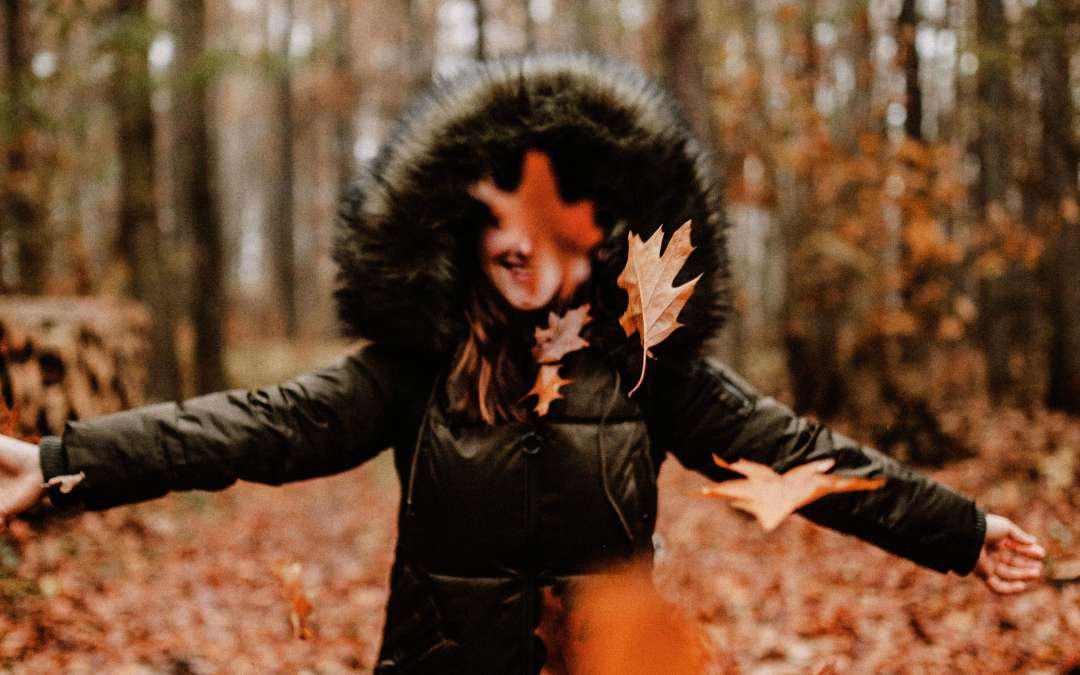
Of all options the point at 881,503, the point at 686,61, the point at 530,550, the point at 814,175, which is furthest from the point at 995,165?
the point at 530,550

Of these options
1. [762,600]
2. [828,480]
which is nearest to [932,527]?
[828,480]

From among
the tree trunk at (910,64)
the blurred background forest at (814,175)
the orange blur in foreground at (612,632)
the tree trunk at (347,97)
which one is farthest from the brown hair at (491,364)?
the tree trunk at (347,97)

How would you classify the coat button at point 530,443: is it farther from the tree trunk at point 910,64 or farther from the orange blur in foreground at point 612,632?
the tree trunk at point 910,64

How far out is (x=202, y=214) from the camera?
951 cm

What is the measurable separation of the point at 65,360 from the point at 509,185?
3936 millimetres

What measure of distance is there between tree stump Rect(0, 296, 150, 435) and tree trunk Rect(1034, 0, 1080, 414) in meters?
6.98

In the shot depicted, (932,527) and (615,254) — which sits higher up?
(615,254)

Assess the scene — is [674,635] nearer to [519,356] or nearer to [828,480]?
[828,480]

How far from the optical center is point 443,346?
2068mm

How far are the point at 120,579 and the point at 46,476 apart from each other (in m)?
3.34

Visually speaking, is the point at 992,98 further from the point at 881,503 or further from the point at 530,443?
the point at 530,443

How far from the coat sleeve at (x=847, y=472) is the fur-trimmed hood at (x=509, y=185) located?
17cm

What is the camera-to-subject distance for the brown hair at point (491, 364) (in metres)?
1.99

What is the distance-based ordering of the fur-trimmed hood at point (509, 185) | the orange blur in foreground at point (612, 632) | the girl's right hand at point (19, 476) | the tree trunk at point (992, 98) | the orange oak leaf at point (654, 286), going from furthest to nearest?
1. the tree trunk at point (992, 98)
2. the fur-trimmed hood at point (509, 185)
3. the orange blur in foreground at point (612, 632)
4. the orange oak leaf at point (654, 286)
5. the girl's right hand at point (19, 476)
